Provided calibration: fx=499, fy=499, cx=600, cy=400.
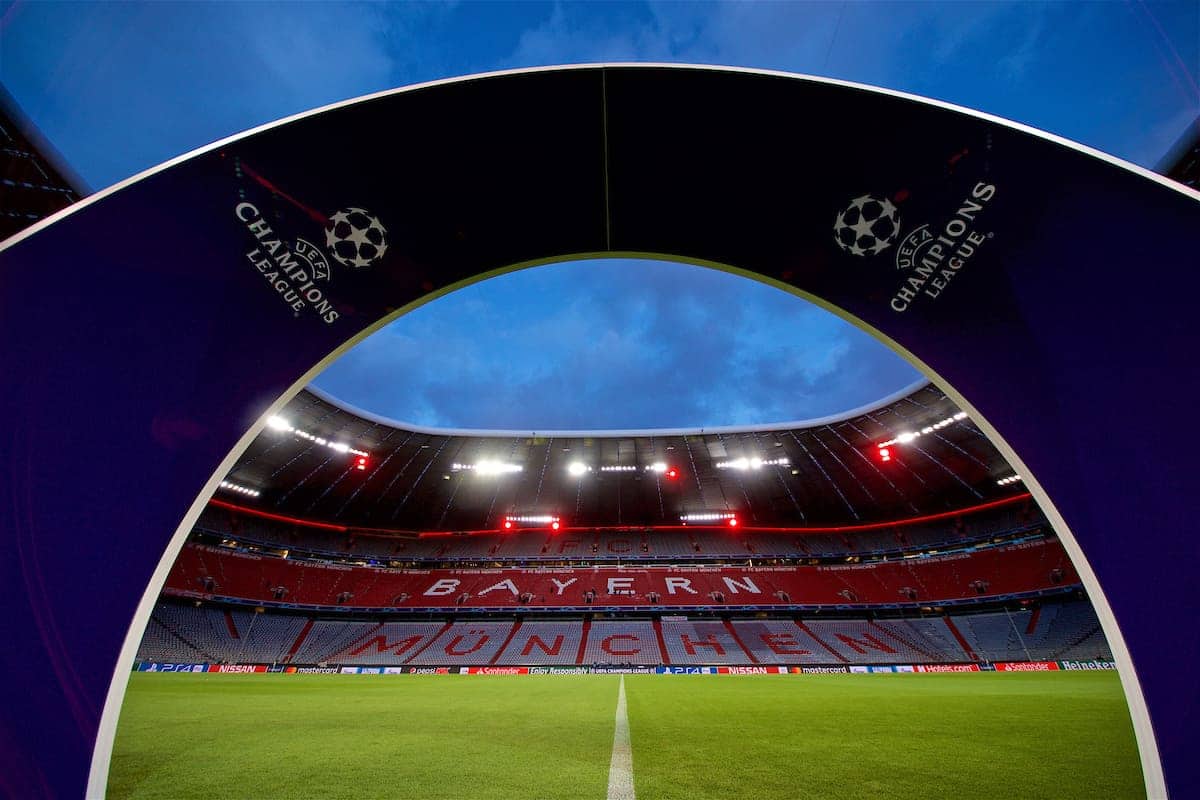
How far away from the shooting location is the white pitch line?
2.85 m

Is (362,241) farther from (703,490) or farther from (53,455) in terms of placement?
(703,490)

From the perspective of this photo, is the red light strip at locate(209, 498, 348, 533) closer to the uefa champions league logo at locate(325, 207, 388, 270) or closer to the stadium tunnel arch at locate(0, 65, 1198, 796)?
the stadium tunnel arch at locate(0, 65, 1198, 796)

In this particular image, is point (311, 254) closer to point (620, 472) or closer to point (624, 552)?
point (620, 472)

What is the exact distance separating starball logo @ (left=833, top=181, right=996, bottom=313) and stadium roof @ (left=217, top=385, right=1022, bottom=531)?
19.6 m

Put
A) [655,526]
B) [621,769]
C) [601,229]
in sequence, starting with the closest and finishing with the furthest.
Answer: [601,229], [621,769], [655,526]

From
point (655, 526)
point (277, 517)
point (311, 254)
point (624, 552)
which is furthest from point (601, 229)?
point (655, 526)

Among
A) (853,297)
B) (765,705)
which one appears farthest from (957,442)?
(853,297)

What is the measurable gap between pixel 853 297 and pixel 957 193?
678 mm

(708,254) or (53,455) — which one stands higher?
(708,254)

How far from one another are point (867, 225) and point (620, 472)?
92.3ft

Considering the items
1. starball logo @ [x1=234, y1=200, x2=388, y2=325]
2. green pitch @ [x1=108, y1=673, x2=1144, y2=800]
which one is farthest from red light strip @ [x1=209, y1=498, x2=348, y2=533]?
starball logo @ [x1=234, y1=200, x2=388, y2=325]

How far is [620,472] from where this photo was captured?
30.3 meters

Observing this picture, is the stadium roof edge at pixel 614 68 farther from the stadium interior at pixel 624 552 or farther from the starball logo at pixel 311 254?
the stadium interior at pixel 624 552

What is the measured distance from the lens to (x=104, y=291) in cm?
230
